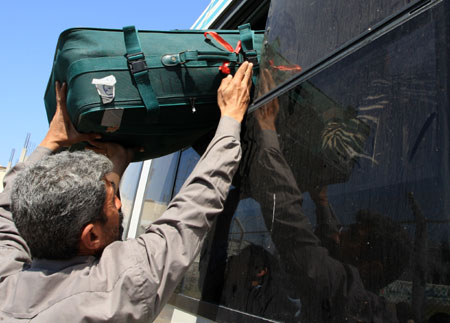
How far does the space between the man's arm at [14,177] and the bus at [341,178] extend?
2.04 ft

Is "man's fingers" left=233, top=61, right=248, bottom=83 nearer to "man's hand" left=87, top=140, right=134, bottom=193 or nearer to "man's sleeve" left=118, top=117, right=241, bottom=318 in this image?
"man's sleeve" left=118, top=117, right=241, bottom=318

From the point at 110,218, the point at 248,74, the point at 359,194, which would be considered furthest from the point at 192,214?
the point at 248,74

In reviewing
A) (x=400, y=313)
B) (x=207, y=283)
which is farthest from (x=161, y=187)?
(x=400, y=313)

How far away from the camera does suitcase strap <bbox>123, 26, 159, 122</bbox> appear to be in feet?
4.00

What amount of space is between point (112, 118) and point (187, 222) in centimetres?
48

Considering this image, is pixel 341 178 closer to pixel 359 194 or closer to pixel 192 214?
pixel 359 194

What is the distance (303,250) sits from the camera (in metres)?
0.92

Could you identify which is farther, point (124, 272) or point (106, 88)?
point (106, 88)

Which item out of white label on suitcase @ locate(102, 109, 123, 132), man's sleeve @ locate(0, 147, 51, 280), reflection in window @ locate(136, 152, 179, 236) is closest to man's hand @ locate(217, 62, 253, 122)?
white label on suitcase @ locate(102, 109, 123, 132)

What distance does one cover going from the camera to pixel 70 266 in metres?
0.94

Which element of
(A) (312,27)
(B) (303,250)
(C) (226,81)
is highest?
(A) (312,27)

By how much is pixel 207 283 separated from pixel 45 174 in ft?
2.29

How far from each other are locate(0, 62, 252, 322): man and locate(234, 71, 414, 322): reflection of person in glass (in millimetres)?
140

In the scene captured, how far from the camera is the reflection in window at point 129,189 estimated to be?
2.83 metres
